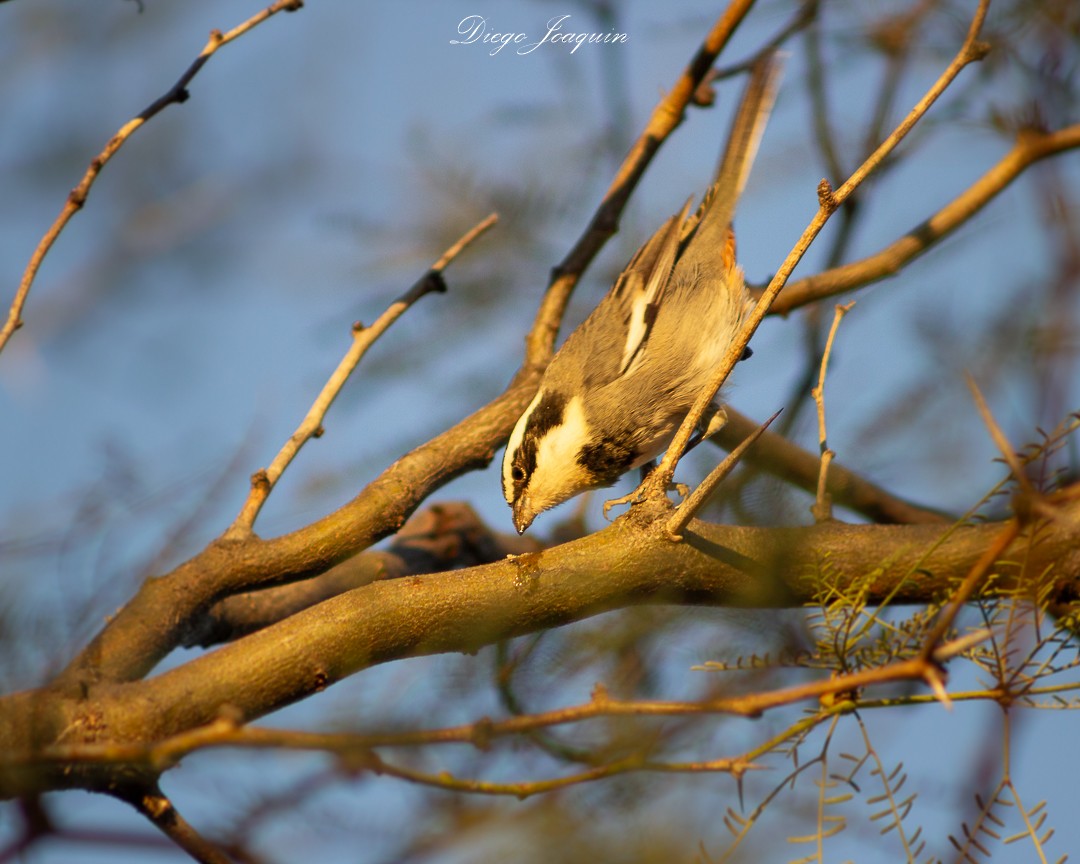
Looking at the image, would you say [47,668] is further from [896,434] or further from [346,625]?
[896,434]

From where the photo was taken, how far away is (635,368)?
4004mm

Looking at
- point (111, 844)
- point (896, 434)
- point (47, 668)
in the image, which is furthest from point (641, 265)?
point (111, 844)

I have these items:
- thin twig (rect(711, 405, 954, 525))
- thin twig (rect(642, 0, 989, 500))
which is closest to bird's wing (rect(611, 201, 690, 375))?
thin twig (rect(711, 405, 954, 525))

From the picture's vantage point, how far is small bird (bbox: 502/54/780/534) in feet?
12.5

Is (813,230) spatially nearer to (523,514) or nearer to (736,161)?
(523,514)

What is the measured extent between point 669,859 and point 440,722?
1.94 ft

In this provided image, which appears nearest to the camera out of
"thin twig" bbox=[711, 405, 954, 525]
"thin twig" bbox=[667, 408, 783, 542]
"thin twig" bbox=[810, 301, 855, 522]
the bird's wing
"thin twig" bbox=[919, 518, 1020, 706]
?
"thin twig" bbox=[919, 518, 1020, 706]

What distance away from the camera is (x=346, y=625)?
96.0 inches

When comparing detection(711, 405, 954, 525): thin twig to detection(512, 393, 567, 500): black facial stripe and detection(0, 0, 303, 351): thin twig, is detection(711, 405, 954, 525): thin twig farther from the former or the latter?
detection(0, 0, 303, 351): thin twig

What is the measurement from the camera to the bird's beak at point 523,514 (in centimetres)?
387

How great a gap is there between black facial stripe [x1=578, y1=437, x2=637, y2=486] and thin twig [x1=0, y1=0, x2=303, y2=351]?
5.99 ft

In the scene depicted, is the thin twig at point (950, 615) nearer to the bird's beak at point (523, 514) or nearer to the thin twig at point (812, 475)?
the thin twig at point (812, 475)

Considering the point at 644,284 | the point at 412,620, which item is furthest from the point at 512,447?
the point at 412,620

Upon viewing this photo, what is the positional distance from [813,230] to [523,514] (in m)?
1.93
